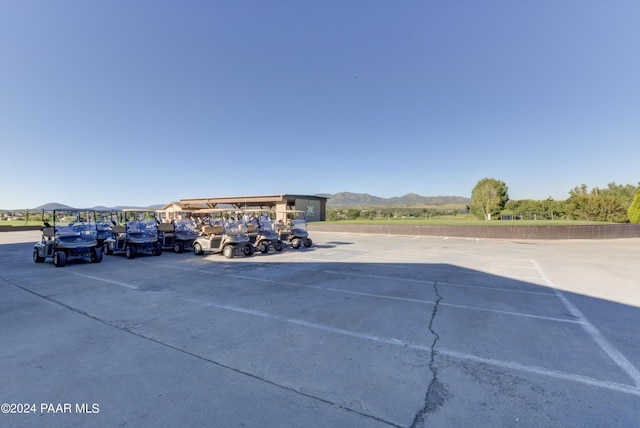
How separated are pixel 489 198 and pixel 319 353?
56.6 m

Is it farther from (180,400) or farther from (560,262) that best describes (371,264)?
(180,400)

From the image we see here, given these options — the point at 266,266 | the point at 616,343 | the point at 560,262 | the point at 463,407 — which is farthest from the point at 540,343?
the point at 560,262

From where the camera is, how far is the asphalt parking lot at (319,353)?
2.35 m

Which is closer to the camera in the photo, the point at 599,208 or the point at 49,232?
the point at 49,232

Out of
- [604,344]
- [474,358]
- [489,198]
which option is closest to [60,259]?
[474,358]

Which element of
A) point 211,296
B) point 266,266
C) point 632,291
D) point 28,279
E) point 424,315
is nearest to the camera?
point 424,315

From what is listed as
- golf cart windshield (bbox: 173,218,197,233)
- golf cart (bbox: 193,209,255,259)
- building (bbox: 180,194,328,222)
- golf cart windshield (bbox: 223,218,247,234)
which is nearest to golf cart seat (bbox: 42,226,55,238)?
golf cart windshield (bbox: 173,218,197,233)

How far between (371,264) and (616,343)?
6.43 meters

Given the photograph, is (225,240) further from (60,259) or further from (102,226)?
Result: (102,226)

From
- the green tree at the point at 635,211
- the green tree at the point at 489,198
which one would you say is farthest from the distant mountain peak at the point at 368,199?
the green tree at the point at 635,211

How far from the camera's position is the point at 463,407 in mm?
2396

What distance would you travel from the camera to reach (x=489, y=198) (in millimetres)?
51531

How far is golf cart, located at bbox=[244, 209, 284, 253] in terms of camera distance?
40.0 feet

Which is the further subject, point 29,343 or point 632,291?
point 632,291
